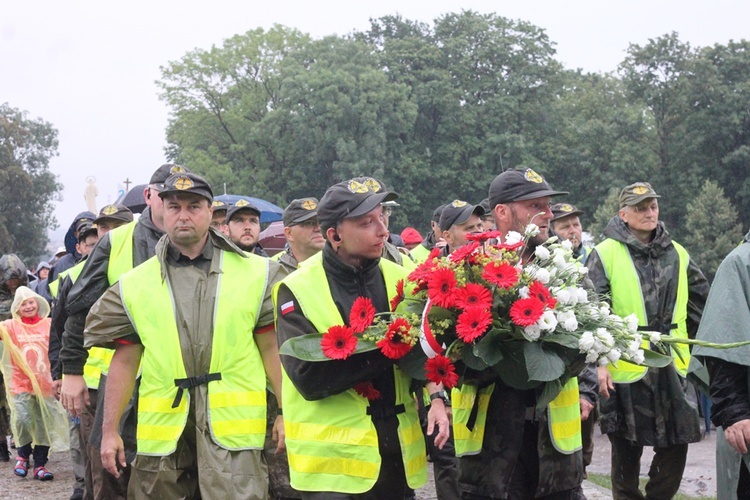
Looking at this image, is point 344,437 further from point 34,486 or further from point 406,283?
point 34,486

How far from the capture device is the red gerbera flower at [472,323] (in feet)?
14.6

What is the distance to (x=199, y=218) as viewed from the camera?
554 cm

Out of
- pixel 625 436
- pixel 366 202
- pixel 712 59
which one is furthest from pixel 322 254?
pixel 712 59

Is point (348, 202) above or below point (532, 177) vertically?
below

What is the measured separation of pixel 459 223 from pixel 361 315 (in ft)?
14.2

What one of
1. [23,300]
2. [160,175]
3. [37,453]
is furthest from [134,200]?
[160,175]

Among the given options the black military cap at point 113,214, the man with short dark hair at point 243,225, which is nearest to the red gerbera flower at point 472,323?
the man with short dark hair at point 243,225

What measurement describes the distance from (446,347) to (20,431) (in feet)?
28.2

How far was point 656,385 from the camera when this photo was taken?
7656 millimetres

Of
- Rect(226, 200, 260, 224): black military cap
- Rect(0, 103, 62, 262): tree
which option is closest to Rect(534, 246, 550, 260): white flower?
Rect(226, 200, 260, 224): black military cap

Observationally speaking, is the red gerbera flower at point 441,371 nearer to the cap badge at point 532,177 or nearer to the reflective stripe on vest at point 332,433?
the reflective stripe on vest at point 332,433

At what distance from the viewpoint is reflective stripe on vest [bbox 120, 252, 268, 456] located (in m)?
5.25

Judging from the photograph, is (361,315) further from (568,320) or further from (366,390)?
(568,320)

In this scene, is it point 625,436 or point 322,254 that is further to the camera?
point 625,436
